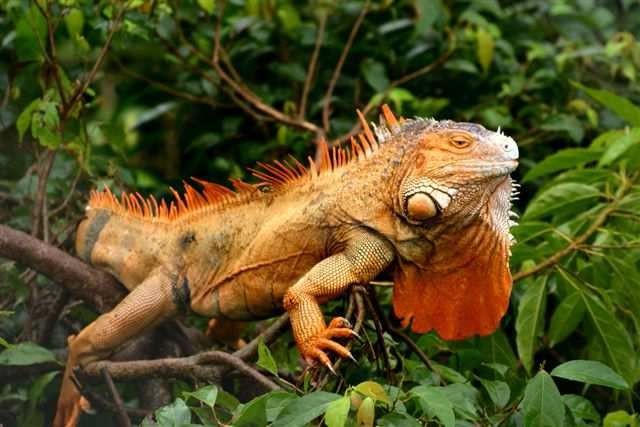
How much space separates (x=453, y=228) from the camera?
3.47 meters

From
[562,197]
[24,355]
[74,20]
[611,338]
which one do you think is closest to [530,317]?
[611,338]

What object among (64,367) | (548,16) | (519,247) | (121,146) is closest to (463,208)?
(519,247)

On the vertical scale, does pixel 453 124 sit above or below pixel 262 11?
above

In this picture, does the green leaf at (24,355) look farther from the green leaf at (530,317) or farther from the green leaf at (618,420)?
the green leaf at (618,420)

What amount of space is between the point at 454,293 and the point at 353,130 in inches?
82.3

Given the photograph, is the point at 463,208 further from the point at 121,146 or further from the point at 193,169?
the point at 193,169

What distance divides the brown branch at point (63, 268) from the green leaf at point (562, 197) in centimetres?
139

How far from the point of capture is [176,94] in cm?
570

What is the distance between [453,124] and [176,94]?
2437 millimetres

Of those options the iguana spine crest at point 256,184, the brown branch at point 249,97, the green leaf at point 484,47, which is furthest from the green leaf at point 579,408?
the green leaf at point 484,47

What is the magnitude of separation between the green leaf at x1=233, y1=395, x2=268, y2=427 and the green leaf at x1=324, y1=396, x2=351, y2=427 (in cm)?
16

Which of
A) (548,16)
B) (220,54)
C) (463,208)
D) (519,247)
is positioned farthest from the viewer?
(548,16)

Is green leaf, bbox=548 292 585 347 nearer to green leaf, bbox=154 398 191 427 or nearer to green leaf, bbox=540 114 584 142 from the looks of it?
green leaf, bbox=154 398 191 427

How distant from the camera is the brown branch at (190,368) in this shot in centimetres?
308
